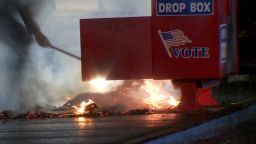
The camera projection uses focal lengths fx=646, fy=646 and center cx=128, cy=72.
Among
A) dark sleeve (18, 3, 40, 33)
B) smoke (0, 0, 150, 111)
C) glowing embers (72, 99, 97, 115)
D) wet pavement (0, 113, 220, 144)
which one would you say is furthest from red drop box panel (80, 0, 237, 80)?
dark sleeve (18, 3, 40, 33)

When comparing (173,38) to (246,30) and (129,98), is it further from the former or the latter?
(246,30)

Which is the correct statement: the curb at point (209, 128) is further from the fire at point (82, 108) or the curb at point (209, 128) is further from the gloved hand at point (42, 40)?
the gloved hand at point (42, 40)

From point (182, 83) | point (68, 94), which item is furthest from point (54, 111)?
point (182, 83)

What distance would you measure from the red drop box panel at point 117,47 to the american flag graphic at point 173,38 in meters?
0.22

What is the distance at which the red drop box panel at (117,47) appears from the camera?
8938 mm

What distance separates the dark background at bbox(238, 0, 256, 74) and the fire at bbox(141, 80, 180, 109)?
20.5ft

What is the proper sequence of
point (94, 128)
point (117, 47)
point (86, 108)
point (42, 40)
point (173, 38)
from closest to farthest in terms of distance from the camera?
point (94, 128) < point (173, 38) < point (117, 47) < point (86, 108) < point (42, 40)

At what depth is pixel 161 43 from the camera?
885cm

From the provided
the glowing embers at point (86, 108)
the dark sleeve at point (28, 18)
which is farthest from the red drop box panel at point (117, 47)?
the dark sleeve at point (28, 18)

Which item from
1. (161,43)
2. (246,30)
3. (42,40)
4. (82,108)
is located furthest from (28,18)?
(246,30)

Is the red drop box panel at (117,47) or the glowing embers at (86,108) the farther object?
the glowing embers at (86,108)

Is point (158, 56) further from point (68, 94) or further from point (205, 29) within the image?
point (68, 94)

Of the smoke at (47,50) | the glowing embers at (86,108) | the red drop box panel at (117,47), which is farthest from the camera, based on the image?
the smoke at (47,50)

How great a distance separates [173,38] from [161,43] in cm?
18
